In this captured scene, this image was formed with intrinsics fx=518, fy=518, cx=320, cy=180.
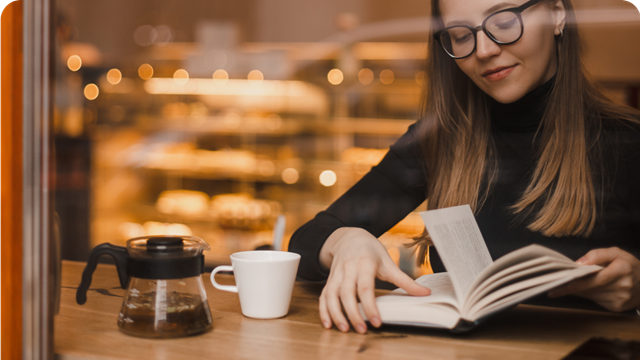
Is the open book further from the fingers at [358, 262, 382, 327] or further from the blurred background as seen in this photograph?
the blurred background

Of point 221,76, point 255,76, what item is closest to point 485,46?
point 255,76

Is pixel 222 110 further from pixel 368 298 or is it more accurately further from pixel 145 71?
pixel 368 298

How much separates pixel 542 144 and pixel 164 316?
2.29 ft

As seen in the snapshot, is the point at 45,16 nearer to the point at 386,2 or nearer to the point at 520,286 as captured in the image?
the point at 520,286

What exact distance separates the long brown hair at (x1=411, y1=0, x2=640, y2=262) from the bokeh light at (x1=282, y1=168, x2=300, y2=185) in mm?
2135

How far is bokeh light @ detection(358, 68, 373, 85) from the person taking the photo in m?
2.94

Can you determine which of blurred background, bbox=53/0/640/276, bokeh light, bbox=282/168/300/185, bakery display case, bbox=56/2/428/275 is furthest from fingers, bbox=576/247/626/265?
bokeh light, bbox=282/168/300/185

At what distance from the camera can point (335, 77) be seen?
3033 mm

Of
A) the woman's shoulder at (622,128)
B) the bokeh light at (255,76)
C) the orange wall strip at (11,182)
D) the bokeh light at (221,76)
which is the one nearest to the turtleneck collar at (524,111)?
the woman's shoulder at (622,128)

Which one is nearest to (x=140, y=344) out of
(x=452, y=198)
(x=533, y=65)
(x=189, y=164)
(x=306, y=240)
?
(x=306, y=240)

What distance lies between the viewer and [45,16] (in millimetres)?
578

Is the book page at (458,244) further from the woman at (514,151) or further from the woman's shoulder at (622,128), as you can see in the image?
the woman's shoulder at (622,128)

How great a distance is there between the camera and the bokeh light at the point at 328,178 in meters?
3.04

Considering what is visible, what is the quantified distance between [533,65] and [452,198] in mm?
268
